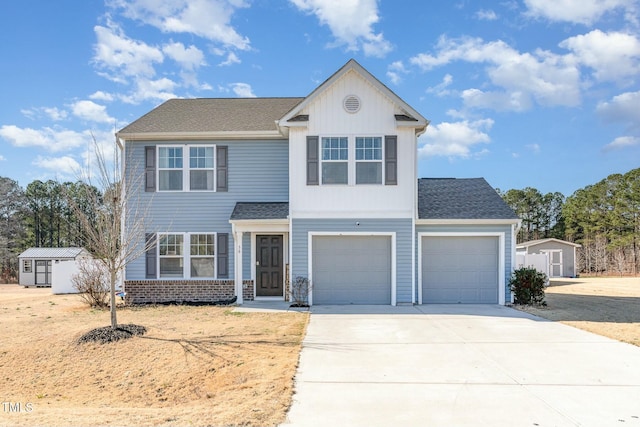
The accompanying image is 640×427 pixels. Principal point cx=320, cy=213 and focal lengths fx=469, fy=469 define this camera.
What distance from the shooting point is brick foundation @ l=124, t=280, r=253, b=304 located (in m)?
14.9

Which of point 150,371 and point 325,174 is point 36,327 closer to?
point 150,371

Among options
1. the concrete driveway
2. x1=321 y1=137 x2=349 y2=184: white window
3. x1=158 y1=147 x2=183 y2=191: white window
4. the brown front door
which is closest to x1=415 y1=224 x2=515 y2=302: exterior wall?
x1=321 y1=137 x2=349 y2=184: white window

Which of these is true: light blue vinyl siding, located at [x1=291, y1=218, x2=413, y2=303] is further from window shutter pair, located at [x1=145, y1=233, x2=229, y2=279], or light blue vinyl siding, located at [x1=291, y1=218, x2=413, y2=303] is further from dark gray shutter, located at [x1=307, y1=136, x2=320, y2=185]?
window shutter pair, located at [x1=145, y1=233, x2=229, y2=279]

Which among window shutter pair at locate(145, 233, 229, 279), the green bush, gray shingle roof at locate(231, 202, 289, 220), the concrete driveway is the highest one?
gray shingle roof at locate(231, 202, 289, 220)

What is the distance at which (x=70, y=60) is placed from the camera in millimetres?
15414

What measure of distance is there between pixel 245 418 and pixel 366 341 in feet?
14.4

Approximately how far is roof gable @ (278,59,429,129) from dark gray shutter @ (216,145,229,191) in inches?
97.9

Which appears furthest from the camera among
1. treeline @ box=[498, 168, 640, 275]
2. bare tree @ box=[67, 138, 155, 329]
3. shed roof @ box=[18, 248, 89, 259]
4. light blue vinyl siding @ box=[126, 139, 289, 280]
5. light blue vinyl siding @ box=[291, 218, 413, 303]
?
treeline @ box=[498, 168, 640, 275]

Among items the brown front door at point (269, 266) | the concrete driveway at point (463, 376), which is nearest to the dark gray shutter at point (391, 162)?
the brown front door at point (269, 266)

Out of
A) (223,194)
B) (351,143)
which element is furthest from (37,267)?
(351,143)

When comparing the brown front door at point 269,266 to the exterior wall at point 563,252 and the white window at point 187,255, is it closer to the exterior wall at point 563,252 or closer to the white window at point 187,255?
the white window at point 187,255

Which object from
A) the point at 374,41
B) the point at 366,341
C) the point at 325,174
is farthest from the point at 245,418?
the point at 374,41

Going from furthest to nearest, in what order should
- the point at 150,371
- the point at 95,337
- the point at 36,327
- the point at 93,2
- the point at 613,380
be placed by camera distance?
1. the point at 93,2
2. the point at 36,327
3. the point at 95,337
4. the point at 150,371
5. the point at 613,380

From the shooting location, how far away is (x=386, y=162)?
45.5 ft
